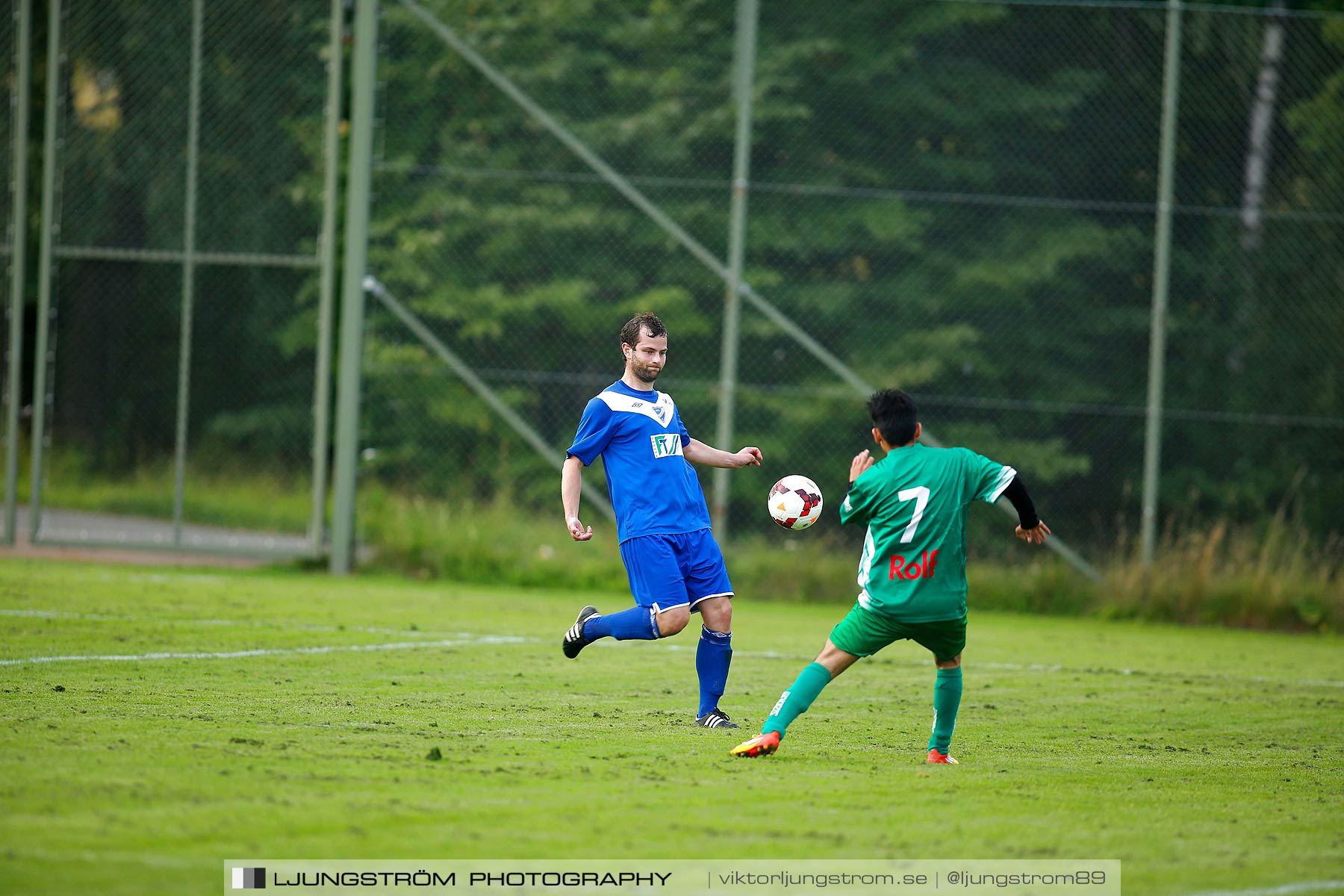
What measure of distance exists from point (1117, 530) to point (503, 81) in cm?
740

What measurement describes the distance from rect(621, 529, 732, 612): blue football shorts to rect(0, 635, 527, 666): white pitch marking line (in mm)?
2723

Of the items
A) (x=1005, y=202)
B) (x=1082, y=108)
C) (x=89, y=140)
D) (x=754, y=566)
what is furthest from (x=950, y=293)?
(x=89, y=140)

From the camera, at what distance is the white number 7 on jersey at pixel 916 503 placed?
5.79 metres

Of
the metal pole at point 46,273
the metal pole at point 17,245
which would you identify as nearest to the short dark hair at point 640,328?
the metal pole at point 17,245

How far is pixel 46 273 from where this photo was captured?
14.8 m

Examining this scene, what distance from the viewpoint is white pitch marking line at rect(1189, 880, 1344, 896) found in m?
4.01

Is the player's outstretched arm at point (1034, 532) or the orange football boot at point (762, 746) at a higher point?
the player's outstretched arm at point (1034, 532)

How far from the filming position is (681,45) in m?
15.2

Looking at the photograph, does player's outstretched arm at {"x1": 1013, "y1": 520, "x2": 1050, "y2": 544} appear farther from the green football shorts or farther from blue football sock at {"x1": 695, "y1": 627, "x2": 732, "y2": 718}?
blue football sock at {"x1": 695, "y1": 627, "x2": 732, "y2": 718}

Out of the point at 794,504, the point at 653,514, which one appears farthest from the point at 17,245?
the point at 794,504

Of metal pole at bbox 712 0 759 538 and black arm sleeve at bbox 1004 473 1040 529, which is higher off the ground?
metal pole at bbox 712 0 759 538

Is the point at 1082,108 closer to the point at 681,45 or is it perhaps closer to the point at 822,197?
the point at 822,197

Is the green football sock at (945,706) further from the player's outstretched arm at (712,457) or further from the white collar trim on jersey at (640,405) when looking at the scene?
the white collar trim on jersey at (640,405)

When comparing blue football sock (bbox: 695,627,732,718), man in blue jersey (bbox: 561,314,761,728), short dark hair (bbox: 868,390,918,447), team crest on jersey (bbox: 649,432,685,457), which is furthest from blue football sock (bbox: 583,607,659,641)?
short dark hair (bbox: 868,390,918,447)
